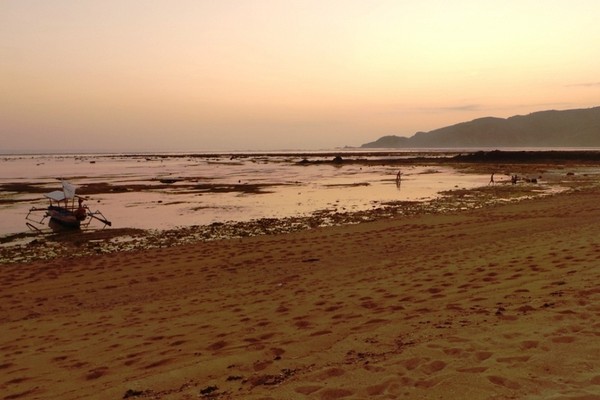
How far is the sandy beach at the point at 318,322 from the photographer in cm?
477

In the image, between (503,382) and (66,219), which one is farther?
(66,219)

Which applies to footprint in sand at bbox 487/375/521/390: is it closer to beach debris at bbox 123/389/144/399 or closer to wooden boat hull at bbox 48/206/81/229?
beach debris at bbox 123/389/144/399

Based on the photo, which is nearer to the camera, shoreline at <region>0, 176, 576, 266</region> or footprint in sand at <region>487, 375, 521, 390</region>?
footprint in sand at <region>487, 375, 521, 390</region>

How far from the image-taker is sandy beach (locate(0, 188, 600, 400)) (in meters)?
4.77

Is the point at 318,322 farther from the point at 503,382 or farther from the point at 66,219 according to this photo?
the point at 66,219

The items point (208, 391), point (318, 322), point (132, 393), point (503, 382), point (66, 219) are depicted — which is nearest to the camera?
point (503, 382)

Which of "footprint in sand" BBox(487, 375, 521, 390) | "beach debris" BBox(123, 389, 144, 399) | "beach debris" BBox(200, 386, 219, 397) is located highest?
"footprint in sand" BBox(487, 375, 521, 390)

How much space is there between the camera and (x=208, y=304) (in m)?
9.31

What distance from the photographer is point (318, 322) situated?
23.9 feet

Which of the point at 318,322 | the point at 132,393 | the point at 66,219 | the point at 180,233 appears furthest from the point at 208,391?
the point at 66,219

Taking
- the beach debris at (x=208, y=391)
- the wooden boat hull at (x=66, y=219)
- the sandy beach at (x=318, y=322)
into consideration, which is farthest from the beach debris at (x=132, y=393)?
the wooden boat hull at (x=66, y=219)

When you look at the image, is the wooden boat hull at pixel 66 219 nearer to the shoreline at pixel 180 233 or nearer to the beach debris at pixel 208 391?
the shoreline at pixel 180 233

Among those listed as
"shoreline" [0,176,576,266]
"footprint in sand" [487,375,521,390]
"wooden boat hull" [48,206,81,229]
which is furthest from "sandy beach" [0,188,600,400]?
"wooden boat hull" [48,206,81,229]

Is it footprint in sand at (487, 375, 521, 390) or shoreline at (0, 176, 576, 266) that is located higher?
footprint in sand at (487, 375, 521, 390)
